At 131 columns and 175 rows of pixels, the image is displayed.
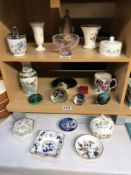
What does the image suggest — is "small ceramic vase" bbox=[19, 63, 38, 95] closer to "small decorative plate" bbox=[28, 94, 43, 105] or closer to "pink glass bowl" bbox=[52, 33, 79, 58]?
"small decorative plate" bbox=[28, 94, 43, 105]

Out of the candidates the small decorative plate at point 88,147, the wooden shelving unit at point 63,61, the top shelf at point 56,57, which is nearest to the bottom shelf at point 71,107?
the wooden shelving unit at point 63,61

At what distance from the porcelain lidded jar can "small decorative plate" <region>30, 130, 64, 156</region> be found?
0.14 meters

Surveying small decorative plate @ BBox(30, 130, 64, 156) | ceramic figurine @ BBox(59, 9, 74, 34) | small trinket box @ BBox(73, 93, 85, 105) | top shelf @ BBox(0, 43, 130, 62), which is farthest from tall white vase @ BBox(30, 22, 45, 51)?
small decorative plate @ BBox(30, 130, 64, 156)

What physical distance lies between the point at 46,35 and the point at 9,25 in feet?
0.80

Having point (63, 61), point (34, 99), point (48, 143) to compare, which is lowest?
point (48, 143)

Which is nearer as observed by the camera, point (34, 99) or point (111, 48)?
point (111, 48)

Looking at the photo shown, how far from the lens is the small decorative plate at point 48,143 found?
663mm

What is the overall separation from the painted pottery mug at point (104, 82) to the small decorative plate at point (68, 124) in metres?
0.18

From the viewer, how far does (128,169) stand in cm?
61

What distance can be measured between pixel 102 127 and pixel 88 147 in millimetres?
91

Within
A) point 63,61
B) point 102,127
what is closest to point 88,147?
point 102,127

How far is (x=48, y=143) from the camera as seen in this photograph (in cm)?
70

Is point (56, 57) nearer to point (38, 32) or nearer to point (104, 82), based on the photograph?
point (38, 32)

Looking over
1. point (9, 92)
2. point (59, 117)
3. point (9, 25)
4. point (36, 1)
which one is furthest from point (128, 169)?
point (36, 1)
